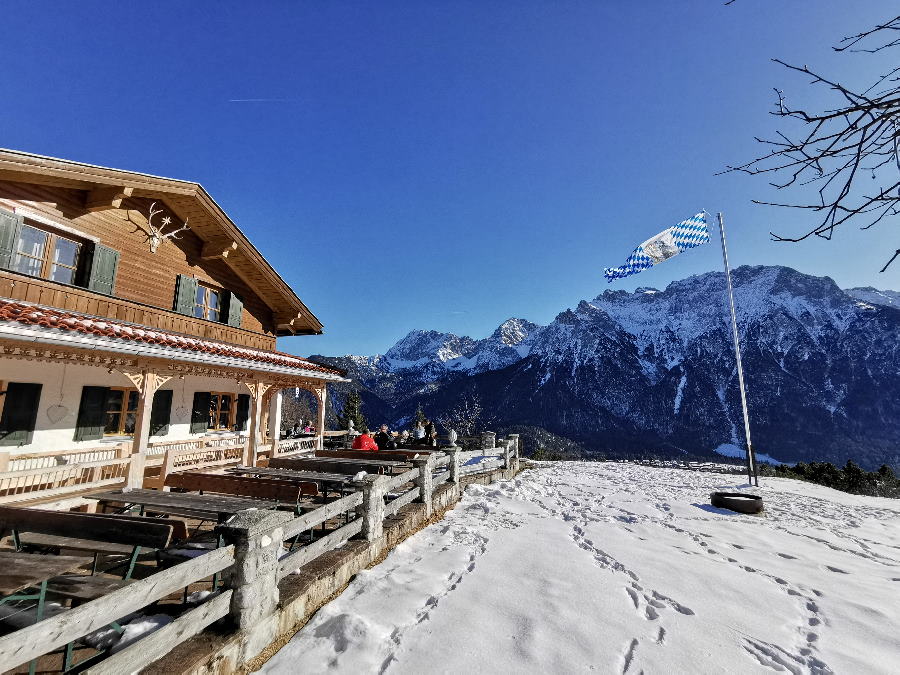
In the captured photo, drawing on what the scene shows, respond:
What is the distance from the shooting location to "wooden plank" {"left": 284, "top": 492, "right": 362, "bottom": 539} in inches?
160

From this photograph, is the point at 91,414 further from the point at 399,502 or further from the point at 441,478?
the point at 441,478

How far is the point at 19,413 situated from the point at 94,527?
24.2ft

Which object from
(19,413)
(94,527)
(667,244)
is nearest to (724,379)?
(667,244)

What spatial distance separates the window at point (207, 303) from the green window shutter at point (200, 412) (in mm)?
2485

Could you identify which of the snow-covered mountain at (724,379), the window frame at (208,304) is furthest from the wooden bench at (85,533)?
the snow-covered mountain at (724,379)

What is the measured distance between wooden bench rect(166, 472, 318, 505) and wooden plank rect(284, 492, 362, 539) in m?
1.12

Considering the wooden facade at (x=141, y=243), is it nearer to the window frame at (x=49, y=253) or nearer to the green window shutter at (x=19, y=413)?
the window frame at (x=49, y=253)

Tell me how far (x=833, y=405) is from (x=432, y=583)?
184626 millimetres

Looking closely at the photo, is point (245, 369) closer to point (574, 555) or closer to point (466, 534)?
point (466, 534)

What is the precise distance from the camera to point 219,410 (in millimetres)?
13922

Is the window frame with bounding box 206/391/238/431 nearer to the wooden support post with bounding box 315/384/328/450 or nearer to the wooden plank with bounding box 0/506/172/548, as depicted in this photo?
the wooden support post with bounding box 315/384/328/450

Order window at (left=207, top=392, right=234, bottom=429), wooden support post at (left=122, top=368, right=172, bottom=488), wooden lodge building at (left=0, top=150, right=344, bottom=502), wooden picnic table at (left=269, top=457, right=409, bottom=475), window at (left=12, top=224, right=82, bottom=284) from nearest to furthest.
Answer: wooden lodge building at (left=0, top=150, right=344, bottom=502)
wooden support post at (left=122, top=368, right=172, bottom=488)
window at (left=12, top=224, right=82, bottom=284)
wooden picnic table at (left=269, top=457, right=409, bottom=475)
window at (left=207, top=392, right=234, bottom=429)

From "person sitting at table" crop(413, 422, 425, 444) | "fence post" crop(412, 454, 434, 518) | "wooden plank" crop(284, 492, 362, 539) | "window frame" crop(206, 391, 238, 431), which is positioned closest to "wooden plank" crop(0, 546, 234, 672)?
"wooden plank" crop(284, 492, 362, 539)

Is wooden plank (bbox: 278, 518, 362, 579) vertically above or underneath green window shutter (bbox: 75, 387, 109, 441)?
underneath
